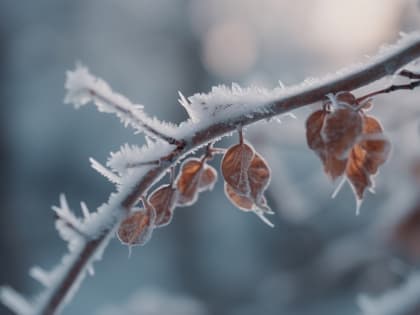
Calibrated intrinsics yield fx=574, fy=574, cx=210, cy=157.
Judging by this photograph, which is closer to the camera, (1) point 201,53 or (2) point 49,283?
(2) point 49,283

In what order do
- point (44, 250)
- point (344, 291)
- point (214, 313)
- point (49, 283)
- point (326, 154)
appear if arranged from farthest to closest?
Result: point (44, 250)
point (344, 291)
point (214, 313)
point (49, 283)
point (326, 154)

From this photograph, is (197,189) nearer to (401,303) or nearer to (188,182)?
(188,182)

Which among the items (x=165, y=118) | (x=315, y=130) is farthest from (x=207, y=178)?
(x=165, y=118)

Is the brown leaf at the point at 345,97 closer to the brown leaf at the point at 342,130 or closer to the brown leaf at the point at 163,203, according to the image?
the brown leaf at the point at 342,130

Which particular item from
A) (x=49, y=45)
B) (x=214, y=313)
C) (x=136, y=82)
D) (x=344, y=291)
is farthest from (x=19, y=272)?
(x=136, y=82)

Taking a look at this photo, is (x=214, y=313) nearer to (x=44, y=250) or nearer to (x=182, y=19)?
(x=44, y=250)

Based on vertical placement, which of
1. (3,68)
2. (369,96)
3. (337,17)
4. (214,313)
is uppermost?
(3,68)

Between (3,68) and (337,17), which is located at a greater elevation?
(3,68)
